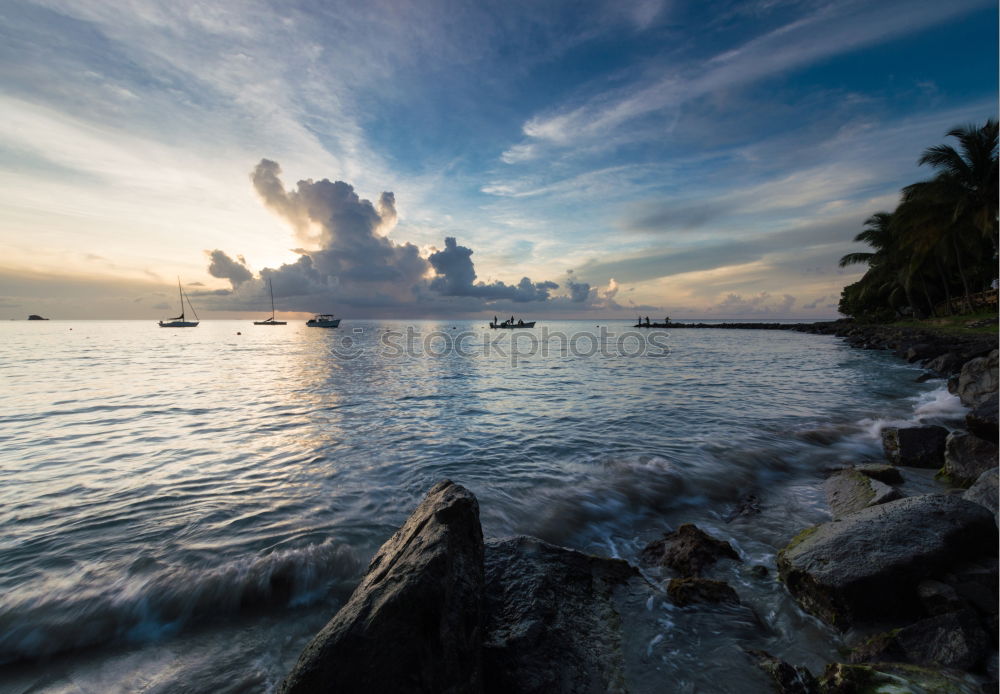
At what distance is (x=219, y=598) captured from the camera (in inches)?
240

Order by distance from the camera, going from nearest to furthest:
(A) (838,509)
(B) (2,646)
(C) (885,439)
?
(B) (2,646) → (A) (838,509) → (C) (885,439)

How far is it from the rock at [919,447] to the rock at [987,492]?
4708 mm

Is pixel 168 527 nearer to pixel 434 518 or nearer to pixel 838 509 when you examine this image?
pixel 434 518

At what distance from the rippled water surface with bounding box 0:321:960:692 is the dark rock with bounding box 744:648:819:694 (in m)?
0.18

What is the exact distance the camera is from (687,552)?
642 cm

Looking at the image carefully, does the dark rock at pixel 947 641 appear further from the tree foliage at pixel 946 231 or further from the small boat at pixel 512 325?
the small boat at pixel 512 325

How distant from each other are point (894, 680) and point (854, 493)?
5562 millimetres

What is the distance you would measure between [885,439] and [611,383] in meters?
15.5

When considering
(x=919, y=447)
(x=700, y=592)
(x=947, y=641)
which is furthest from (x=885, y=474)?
(x=700, y=592)

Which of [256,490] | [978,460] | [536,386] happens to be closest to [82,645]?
[256,490]

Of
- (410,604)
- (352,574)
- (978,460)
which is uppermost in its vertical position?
(410,604)

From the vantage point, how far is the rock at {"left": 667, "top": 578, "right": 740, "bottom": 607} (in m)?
5.34

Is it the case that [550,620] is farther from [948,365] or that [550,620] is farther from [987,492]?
[948,365]

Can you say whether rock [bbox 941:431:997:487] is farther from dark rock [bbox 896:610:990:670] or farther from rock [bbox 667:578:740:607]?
rock [bbox 667:578:740:607]
